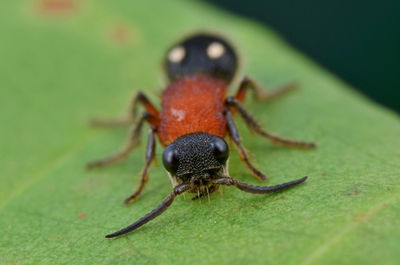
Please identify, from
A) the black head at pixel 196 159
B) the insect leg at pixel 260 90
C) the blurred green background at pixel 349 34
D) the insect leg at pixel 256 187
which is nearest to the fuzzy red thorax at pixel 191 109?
the insect leg at pixel 260 90

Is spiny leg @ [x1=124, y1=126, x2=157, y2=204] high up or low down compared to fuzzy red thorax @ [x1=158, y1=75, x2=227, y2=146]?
down

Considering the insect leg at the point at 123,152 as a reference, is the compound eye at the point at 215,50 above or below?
above

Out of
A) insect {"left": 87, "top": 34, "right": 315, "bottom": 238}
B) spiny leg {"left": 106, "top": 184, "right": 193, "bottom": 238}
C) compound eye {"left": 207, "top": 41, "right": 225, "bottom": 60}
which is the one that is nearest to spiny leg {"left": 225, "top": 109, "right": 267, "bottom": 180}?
insect {"left": 87, "top": 34, "right": 315, "bottom": 238}

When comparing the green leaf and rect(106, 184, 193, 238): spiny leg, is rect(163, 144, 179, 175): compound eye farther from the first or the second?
the green leaf

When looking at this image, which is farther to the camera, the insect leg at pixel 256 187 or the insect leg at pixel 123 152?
the insect leg at pixel 123 152

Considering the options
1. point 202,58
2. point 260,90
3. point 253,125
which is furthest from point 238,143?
point 202,58

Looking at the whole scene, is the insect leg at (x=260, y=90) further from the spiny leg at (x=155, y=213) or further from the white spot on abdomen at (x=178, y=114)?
the spiny leg at (x=155, y=213)

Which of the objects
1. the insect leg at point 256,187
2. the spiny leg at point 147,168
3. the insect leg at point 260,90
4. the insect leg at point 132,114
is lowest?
the insect leg at point 256,187
